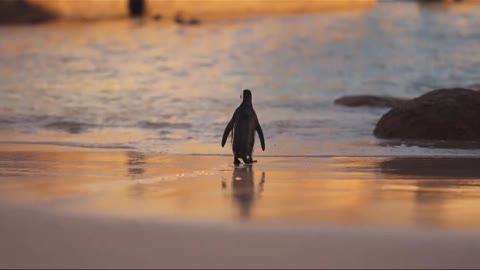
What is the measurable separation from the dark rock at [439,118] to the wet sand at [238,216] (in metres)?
3.25

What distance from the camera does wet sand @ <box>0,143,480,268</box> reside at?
6094mm

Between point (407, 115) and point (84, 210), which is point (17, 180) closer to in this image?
point (84, 210)

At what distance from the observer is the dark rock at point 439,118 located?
45.3ft

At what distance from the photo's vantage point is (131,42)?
46375mm

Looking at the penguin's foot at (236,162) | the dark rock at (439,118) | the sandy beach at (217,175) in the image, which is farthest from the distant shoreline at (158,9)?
the penguin's foot at (236,162)

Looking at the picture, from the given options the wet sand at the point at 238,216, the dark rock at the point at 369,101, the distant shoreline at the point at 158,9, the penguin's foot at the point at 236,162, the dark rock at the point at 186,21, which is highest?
the distant shoreline at the point at 158,9

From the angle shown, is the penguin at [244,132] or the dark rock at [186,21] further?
the dark rock at [186,21]

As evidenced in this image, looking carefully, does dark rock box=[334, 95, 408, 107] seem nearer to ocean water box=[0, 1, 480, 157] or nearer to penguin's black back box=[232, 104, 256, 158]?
ocean water box=[0, 1, 480, 157]

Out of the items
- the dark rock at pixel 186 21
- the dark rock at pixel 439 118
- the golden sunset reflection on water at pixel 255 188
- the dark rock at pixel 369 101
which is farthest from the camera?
the dark rock at pixel 186 21

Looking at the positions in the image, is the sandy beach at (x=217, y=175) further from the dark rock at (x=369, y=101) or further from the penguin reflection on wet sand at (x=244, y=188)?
the dark rock at (x=369, y=101)

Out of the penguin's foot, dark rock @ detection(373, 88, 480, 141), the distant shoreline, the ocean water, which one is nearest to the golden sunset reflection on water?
the penguin's foot

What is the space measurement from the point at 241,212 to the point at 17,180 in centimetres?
267

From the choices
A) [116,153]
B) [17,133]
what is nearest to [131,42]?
[17,133]

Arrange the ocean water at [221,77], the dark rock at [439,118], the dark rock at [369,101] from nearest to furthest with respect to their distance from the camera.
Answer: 1. the dark rock at [439,118]
2. the ocean water at [221,77]
3. the dark rock at [369,101]
